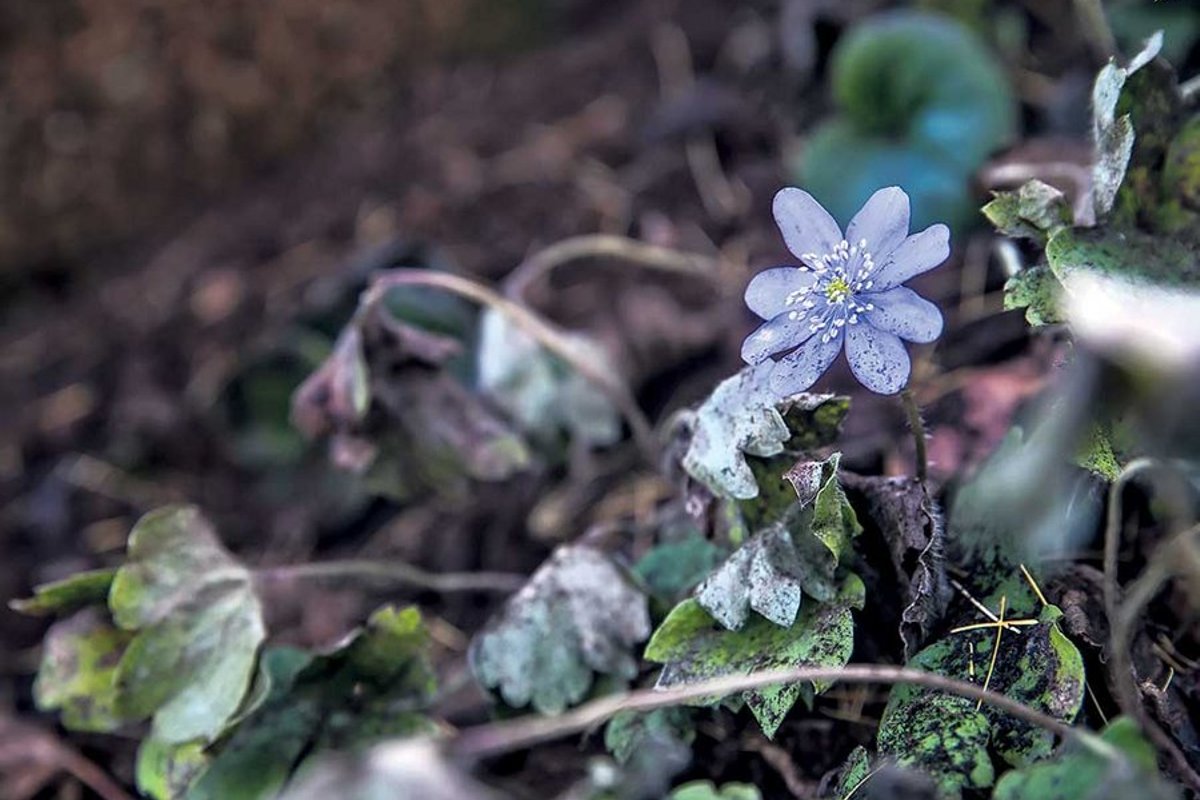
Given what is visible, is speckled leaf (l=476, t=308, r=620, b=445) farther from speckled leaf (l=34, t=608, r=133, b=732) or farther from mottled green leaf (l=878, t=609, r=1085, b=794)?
mottled green leaf (l=878, t=609, r=1085, b=794)

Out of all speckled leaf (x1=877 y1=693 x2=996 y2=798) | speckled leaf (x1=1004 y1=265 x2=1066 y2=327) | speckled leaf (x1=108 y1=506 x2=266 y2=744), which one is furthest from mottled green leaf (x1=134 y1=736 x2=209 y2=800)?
speckled leaf (x1=1004 y1=265 x2=1066 y2=327)

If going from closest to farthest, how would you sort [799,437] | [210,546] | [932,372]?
1. [799,437]
2. [210,546]
3. [932,372]

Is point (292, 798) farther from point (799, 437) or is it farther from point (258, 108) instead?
point (258, 108)

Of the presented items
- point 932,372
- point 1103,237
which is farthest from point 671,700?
point 932,372

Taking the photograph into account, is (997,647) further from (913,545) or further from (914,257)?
(914,257)

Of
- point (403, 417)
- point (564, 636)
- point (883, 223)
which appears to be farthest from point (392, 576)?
point (883, 223)

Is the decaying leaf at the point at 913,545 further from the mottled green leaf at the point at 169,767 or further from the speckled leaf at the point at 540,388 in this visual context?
the mottled green leaf at the point at 169,767
